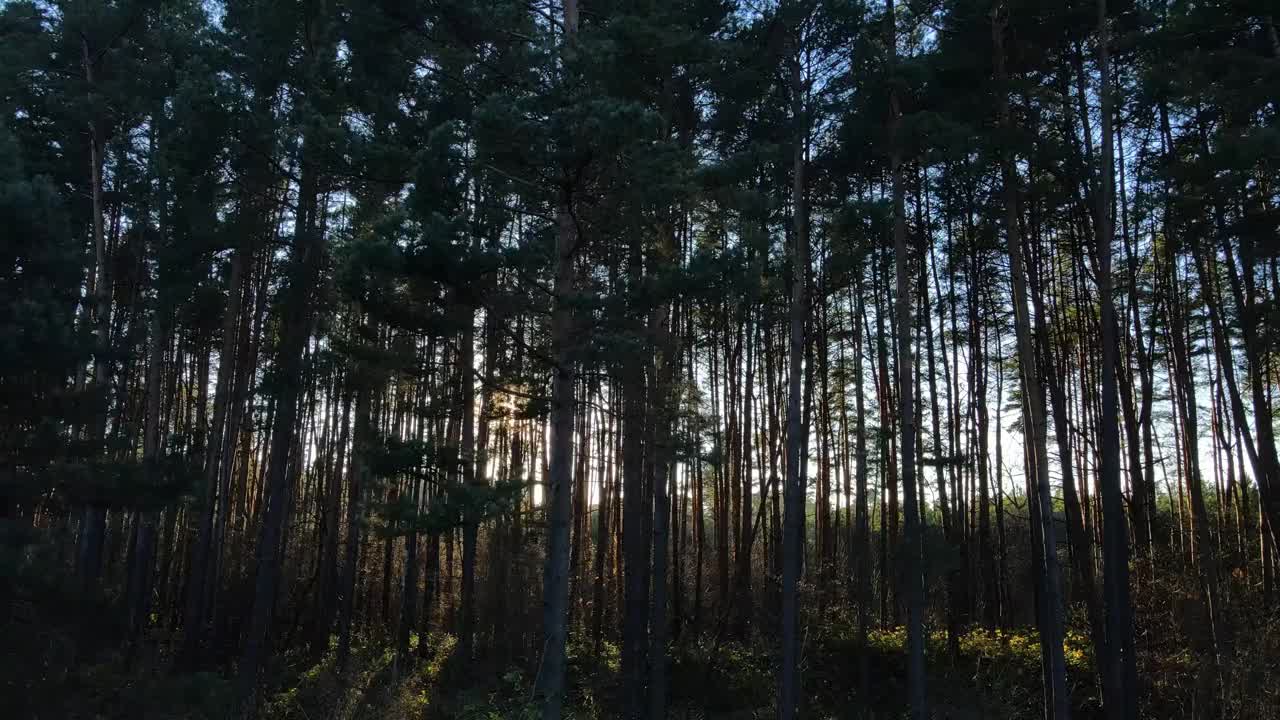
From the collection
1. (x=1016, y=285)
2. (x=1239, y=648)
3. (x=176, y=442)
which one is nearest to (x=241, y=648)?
(x=176, y=442)

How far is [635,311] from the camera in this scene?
832cm

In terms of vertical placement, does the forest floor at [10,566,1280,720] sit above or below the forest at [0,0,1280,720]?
below

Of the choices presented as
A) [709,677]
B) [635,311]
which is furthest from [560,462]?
[709,677]

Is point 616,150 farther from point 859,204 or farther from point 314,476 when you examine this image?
point 314,476

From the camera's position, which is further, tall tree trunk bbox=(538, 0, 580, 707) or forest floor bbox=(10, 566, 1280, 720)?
forest floor bbox=(10, 566, 1280, 720)

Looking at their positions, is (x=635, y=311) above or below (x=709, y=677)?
above

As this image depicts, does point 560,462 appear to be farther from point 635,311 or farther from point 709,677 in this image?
point 709,677

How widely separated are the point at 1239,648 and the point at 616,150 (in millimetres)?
10105

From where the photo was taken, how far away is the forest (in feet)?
26.6

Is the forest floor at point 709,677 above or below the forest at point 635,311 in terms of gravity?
below

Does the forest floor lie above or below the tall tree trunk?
below

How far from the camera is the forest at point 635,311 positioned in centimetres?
812

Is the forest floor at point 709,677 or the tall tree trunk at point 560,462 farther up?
the tall tree trunk at point 560,462

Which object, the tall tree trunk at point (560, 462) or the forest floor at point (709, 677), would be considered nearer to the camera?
the tall tree trunk at point (560, 462)
